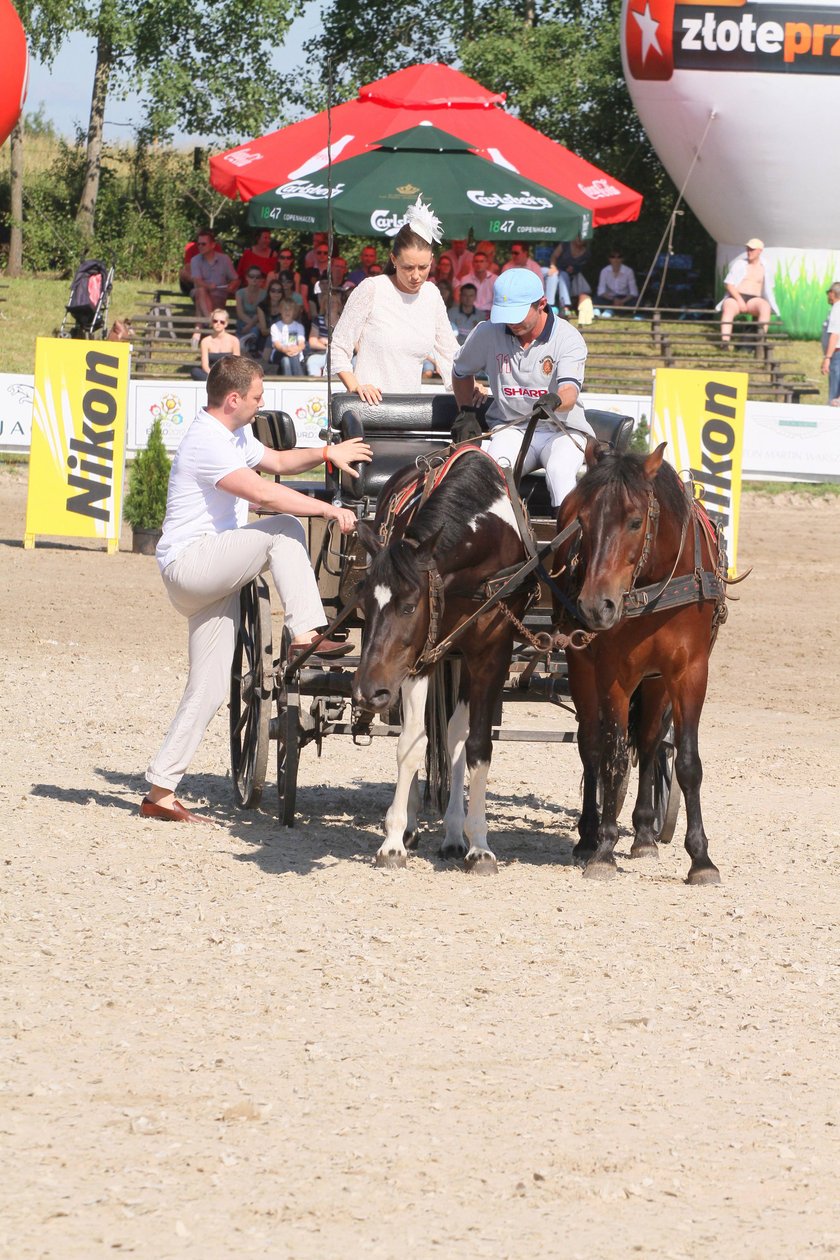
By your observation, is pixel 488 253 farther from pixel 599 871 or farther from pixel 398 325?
pixel 599 871

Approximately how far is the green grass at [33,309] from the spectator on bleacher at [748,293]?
8393 mm

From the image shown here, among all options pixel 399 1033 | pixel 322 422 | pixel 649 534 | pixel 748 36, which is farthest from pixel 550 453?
pixel 748 36

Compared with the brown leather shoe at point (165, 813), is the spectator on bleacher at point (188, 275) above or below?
above

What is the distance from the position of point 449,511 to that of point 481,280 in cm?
1825

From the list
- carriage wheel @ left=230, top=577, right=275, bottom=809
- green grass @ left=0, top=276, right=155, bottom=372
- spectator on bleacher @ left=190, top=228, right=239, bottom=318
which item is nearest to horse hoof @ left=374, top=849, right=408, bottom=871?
carriage wheel @ left=230, top=577, right=275, bottom=809

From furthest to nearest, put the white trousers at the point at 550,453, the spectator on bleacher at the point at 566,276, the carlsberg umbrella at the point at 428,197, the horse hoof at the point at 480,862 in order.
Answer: the spectator on bleacher at the point at 566,276
the carlsberg umbrella at the point at 428,197
the white trousers at the point at 550,453
the horse hoof at the point at 480,862

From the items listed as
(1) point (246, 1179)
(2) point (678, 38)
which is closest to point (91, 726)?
(1) point (246, 1179)

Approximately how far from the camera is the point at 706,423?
53.0 feet

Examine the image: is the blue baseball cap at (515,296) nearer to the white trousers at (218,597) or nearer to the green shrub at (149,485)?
the white trousers at (218,597)

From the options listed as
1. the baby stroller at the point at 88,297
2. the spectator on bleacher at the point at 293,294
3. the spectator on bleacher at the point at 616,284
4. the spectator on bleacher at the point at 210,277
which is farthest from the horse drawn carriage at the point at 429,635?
the spectator on bleacher at the point at 616,284

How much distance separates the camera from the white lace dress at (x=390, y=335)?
8305mm

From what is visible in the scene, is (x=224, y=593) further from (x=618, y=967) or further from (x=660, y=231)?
(x=660, y=231)

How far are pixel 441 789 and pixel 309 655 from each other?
1.36 m

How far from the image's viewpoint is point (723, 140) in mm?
30047
